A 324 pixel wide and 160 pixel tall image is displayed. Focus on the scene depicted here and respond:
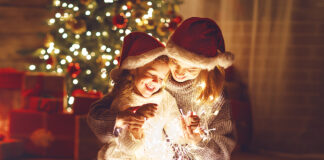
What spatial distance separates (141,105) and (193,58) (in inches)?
11.2

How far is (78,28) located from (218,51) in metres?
1.46

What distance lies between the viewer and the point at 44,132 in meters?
2.41

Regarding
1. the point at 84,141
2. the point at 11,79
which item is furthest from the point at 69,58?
the point at 84,141

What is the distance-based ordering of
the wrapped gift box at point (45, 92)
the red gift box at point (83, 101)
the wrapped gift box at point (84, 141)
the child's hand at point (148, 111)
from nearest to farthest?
1. the child's hand at point (148, 111)
2. the wrapped gift box at point (84, 141)
3. the red gift box at point (83, 101)
4. the wrapped gift box at point (45, 92)

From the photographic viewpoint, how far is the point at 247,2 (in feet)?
9.61

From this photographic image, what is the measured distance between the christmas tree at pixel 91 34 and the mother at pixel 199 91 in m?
1.19

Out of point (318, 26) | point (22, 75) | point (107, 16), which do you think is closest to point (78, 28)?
point (107, 16)

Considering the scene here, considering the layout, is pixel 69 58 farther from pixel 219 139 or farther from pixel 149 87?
pixel 219 139

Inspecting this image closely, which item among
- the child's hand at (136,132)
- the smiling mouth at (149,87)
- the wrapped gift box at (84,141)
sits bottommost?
the wrapped gift box at (84,141)

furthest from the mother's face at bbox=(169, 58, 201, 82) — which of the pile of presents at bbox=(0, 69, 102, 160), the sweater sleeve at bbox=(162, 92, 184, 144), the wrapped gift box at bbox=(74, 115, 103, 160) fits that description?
the pile of presents at bbox=(0, 69, 102, 160)

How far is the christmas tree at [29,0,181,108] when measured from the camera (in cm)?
250

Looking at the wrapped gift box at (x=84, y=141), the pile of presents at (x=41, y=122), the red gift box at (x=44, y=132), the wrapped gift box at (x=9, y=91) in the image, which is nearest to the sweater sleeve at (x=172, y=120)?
the wrapped gift box at (x=84, y=141)

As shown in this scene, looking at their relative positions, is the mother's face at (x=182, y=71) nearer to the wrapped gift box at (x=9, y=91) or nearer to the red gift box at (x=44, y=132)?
the red gift box at (x=44, y=132)

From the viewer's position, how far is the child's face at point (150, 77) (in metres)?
1.27
